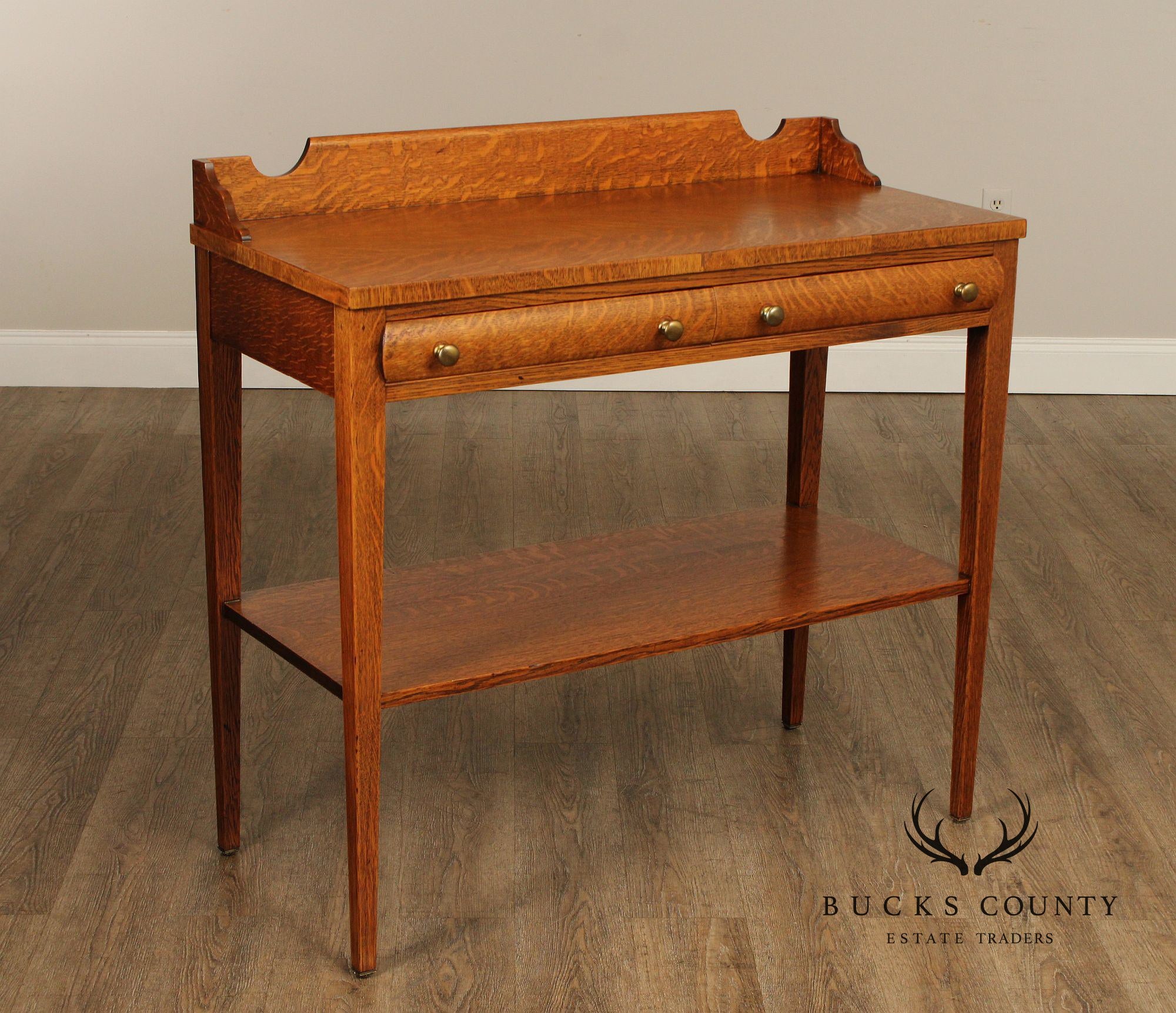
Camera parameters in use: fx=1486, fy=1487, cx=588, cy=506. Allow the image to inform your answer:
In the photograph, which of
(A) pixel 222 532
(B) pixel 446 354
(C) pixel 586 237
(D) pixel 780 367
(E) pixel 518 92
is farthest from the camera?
(D) pixel 780 367

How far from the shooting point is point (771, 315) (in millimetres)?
1864

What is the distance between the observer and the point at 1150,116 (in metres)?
4.46

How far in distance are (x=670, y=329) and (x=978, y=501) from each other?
60cm

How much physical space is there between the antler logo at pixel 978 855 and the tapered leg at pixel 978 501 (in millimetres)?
71

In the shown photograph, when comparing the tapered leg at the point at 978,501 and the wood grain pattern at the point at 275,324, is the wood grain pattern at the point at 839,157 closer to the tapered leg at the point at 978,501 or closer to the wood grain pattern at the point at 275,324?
the tapered leg at the point at 978,501

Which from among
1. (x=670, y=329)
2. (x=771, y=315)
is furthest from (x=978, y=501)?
(x=670, y=329)

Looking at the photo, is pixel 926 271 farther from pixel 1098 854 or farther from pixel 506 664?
pixel 1098 854

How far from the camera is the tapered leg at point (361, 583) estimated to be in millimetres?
1647

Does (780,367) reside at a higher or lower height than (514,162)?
lower

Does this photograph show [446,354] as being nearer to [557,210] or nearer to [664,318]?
[664,318]

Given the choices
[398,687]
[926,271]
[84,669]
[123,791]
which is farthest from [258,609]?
[926,271]

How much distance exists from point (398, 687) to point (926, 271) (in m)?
0.88

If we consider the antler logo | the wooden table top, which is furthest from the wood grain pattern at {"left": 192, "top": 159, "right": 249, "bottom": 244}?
the antler logo

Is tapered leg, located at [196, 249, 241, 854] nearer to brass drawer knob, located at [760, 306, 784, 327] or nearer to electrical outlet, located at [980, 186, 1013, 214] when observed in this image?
brass drawer knob, located at [760, 306, 784, 327]
